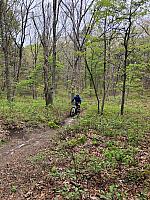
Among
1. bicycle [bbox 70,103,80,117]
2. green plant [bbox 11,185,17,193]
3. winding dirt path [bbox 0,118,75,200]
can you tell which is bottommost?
green plant [bbox 11,185,17,193]

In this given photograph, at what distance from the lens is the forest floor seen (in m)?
6.73

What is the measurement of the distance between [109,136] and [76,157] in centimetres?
350

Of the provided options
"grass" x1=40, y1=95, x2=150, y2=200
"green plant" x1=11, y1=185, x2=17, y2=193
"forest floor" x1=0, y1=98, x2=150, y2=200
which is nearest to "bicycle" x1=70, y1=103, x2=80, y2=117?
"forest floor" x1=0, y1=98, x2=150, y2=200

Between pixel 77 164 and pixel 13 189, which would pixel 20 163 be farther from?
pixel 77 164

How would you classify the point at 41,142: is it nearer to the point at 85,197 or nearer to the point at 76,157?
the point at 76,157

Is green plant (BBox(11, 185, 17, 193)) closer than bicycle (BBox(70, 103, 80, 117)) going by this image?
Yes

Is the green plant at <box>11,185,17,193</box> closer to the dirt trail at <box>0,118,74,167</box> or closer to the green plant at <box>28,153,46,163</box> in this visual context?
the green plant at <box>28,153,46,163</box>

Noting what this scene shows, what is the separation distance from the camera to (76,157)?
8.81 meters

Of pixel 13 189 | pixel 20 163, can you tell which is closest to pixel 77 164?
pixel 13 189

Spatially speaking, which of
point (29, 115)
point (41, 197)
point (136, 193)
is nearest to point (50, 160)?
point (41, 197)

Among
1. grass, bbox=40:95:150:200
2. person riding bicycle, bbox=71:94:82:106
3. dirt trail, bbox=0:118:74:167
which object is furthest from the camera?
person riding bicycle, bbox=71:94:82:106

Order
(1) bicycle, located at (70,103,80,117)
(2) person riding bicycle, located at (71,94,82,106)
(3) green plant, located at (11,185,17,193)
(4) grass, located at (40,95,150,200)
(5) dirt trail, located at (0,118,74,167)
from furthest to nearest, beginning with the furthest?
(2) person riding bicycle, located at (71,94,82,106) → (1) bicycle, located at (70,103,80,117) → (5) dirt trail, located at (0,118,74,167) → (3) green plant, located at (11,185,17,193) → (4) grass, located at (40,95,150,200)

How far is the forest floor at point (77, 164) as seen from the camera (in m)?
6.73

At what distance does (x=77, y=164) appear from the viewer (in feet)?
26.9
